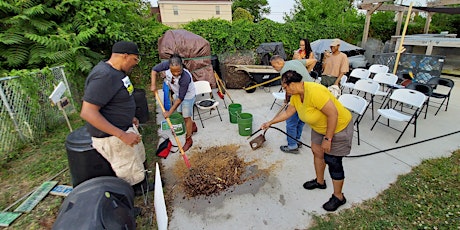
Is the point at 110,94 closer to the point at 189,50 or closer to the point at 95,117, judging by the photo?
the point at 95,117

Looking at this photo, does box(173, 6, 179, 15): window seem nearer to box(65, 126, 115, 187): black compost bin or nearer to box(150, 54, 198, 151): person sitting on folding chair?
box(150, 54, 198, 151): person sitting on folding chair

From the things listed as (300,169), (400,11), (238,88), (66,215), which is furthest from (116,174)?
(400,11)

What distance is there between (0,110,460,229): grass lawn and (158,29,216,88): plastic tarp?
375 cm

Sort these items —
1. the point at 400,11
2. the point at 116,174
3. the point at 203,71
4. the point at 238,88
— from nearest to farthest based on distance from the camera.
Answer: the point at 116,174
the point at 203,71
the point at 238,88
the point at 400,11

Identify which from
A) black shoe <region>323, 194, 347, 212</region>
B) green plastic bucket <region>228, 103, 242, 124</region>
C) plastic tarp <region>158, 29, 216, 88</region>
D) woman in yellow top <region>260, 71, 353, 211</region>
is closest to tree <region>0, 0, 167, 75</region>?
plastic tarp <region>158, 29, 216, 88</region>

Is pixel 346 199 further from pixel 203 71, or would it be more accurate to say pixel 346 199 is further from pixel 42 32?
pixel 42 32

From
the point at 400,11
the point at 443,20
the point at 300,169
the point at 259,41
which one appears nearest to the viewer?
the point at 300,169

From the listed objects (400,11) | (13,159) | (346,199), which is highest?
(400,11)

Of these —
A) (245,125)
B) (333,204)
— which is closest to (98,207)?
(333,204)

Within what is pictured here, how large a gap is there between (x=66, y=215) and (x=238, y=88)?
652 cm

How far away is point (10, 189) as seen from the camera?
295 cm

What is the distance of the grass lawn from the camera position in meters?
2.34

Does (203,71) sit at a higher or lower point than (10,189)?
higher

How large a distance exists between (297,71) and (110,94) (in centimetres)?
241
